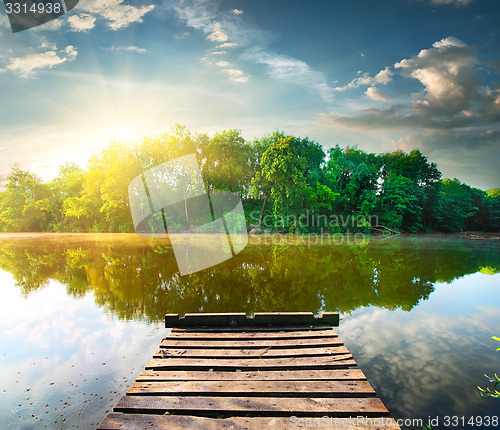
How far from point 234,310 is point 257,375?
12.4 feet

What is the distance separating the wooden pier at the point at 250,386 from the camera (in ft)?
10.7

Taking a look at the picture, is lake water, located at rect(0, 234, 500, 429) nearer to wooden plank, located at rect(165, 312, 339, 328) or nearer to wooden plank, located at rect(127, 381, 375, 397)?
wooden plank, located at rect(165, 312, 339, 328)

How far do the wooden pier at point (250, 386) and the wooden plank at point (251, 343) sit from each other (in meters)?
0.02

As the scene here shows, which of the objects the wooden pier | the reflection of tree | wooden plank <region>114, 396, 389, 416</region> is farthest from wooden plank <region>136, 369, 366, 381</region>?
the reflection of tree

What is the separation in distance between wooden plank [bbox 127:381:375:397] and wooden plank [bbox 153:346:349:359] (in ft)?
2.48

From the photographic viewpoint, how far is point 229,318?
613 centimetres

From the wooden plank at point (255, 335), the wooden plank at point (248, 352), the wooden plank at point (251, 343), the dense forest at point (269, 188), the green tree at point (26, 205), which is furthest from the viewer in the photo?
the green tree at point (26, 205)

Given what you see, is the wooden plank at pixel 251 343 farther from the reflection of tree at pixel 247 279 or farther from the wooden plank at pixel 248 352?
the reflection of tree at pixel 247 279

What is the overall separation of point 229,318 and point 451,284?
10885 mm

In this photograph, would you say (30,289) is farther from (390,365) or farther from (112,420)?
(390,365)

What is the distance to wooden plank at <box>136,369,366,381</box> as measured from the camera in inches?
160

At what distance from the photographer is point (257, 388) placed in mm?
3824

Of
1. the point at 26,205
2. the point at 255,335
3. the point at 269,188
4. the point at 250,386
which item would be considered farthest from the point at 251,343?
the point at 26,205

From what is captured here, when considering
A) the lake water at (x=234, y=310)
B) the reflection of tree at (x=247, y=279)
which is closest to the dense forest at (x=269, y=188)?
the reflection of tree at (x=247, y=279)
